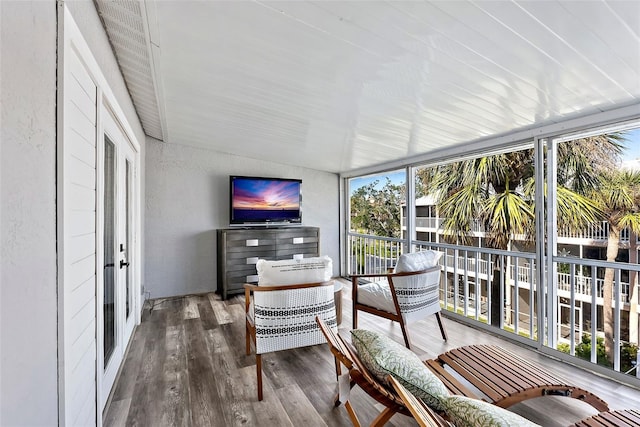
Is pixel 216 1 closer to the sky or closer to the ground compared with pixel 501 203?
closer to the sky

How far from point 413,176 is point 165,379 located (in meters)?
3.82

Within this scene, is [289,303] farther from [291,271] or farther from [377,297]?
[377,297]

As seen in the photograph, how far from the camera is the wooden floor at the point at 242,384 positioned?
1915mm

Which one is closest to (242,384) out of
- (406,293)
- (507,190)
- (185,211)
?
(406,293)

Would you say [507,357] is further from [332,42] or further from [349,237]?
[349,237]

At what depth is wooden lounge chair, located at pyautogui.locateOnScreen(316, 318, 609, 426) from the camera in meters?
1.41

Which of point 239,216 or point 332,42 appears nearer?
point 332,42

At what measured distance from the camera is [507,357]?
2.08 meters

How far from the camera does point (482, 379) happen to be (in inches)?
71.6

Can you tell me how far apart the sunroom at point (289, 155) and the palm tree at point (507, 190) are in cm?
2

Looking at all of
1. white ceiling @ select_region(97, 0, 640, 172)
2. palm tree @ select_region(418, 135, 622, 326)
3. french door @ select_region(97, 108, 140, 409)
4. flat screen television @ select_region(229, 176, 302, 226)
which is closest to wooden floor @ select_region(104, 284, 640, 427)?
french door @ select_region(97, 108, 140, 409)
